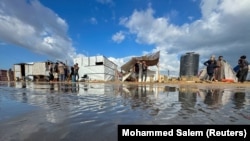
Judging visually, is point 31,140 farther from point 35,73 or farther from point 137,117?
point 35,73

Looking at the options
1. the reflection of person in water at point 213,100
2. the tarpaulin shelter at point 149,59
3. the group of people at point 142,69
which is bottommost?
the reflection of person in water at point 213,100

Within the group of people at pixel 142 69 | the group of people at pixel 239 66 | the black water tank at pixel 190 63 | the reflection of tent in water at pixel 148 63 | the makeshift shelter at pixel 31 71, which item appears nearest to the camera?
the group of people at pixel 239 66

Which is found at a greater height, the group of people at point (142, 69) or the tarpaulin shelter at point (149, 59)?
the tarpaulin shelter at point (149, 59)

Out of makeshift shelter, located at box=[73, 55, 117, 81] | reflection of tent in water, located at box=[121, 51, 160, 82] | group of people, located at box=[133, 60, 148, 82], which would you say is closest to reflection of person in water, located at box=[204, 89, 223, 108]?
group of people, located at box=[133, 60, 148, 82]

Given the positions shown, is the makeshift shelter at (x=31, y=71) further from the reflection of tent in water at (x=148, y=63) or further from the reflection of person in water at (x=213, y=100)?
the reflection of person in water at (x=213, y=100)

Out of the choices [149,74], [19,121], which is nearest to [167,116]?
[19,121]

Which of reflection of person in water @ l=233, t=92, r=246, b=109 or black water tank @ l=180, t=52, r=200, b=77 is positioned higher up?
black water tank @ l=180, t=52, r=200, b=77

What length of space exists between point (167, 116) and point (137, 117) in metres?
0.52

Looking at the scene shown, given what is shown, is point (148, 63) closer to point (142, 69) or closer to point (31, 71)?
point (142, 69)

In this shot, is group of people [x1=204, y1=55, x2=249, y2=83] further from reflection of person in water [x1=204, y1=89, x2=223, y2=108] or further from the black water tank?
reflection of person in water [x1=204, y1=89, x2=223, y2=108]

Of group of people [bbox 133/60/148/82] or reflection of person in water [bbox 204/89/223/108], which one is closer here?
reflection of person in water [bbox 204/89/223/108]

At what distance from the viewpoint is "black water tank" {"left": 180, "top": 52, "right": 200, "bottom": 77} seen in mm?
25344

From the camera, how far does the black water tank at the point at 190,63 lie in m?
25.3

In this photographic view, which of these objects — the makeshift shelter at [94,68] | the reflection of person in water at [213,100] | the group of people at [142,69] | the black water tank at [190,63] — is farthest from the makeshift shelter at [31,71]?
the reflection of person in water at [213,100]
